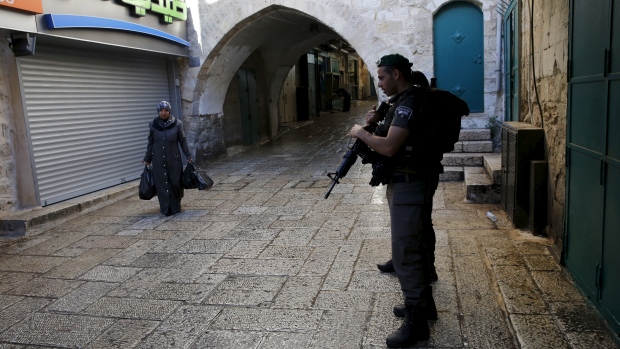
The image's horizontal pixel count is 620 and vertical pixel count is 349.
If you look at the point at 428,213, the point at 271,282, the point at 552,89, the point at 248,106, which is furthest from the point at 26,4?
the point at 248,106

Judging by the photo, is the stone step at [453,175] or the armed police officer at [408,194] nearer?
the armed police officer at [408,194]

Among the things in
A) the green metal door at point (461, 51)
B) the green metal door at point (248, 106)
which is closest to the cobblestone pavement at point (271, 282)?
the green metal door at point (461, 51)

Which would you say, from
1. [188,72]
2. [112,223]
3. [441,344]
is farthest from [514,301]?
[188,72]

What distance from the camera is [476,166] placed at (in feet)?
26.0

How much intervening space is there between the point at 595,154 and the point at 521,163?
5.98ft

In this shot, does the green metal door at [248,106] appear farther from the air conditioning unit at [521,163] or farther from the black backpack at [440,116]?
the black backpack at [440,116]

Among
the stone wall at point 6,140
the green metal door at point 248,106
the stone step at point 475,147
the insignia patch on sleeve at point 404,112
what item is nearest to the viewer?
the insignia patch on sleeve at point 404,112

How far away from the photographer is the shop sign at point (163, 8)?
8117 mm

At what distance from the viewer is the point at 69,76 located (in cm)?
738

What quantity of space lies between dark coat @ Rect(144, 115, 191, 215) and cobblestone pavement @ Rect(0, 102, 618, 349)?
245mm

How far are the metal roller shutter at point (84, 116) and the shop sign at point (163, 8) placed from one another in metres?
0.82

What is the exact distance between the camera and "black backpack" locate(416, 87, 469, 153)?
2.92 metres

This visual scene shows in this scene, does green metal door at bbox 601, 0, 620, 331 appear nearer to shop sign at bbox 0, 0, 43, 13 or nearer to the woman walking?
the woman walking

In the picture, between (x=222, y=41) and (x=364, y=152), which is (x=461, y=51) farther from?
(x=364, y=152)
